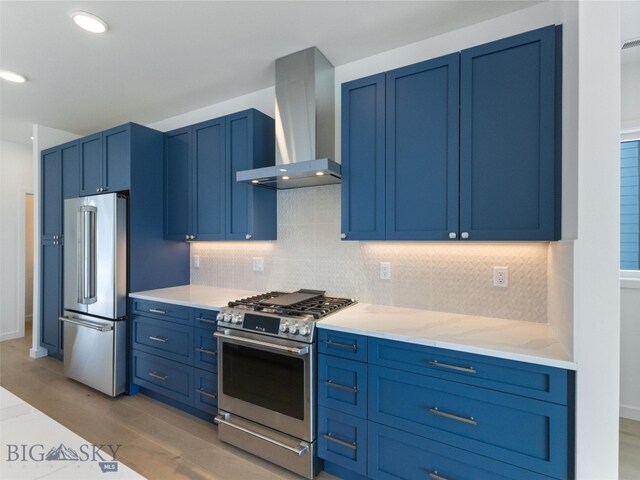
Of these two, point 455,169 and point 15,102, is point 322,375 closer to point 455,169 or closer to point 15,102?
point 455,169

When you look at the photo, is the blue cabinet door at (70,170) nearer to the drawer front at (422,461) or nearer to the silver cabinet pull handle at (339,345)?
the silver cabinet pull handle at (339,345)

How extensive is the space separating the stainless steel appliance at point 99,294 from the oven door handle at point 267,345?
1.28 metres

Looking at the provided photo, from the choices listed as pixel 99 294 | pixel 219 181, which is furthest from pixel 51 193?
pixel 219 181

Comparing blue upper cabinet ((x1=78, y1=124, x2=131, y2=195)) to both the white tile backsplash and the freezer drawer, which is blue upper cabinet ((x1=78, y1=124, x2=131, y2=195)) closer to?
the white tile backsplash

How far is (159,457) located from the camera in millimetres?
2096

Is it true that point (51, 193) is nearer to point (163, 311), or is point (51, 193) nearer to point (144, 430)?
point (163, 311)

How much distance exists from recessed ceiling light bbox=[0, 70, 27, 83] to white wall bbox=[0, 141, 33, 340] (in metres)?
2.46

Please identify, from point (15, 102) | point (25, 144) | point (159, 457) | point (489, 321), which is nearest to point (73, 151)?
point (15, 102)

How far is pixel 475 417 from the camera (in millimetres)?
1517

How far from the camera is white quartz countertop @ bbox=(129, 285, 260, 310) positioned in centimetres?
250

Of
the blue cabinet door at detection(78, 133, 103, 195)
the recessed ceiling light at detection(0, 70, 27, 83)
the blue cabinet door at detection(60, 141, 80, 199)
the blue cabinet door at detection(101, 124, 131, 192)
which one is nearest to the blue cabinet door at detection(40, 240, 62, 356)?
the blue cabinet door at detection(60, 141, 80, 199)

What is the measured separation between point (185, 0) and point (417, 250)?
2.08 metres

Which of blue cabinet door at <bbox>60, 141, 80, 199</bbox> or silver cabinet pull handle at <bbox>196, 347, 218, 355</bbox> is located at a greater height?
blue cabinet door at <bbox>60, 141, 80, 199</bbox>

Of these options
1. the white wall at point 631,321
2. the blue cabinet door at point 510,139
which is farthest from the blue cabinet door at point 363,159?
the white wall at point 631,321
